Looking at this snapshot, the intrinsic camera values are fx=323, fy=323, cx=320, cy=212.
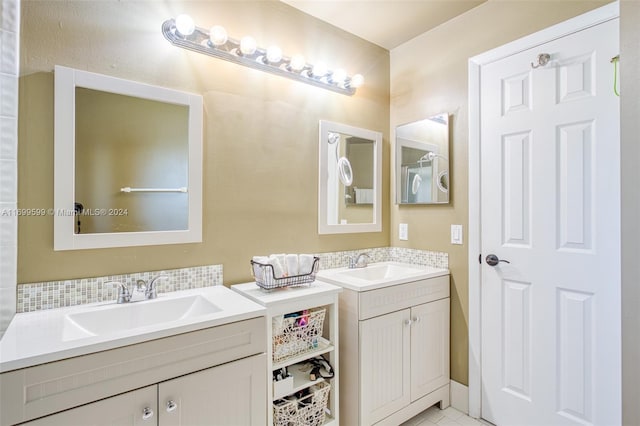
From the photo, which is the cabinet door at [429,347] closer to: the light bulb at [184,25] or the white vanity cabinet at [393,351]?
the white vanity cabinet at [393,351]

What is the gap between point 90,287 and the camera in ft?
4.57

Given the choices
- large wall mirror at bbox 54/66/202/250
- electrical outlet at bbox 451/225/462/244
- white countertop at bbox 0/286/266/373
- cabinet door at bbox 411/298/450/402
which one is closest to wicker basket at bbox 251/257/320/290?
white countertop at bbox 0/286/266/373

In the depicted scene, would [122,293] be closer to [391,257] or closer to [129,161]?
[129,161]

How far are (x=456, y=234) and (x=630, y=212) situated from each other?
104 cm

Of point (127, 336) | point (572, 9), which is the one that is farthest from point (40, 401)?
point (572, 9)

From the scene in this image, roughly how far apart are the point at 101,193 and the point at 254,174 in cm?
74

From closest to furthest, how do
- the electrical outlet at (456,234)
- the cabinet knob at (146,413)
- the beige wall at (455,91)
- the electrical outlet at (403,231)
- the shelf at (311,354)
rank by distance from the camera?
the cabinet knob at (146,413), the shelf at (311,354), the beige wall at (455,91), the electrical outlet at (456,234), the electrical outlet at (403,231)

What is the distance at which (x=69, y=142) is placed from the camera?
53.6 inches

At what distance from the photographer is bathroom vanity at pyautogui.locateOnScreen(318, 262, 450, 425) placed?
1.70 m

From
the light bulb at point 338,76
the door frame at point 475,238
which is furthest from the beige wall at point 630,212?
the light bulb at point 338,76

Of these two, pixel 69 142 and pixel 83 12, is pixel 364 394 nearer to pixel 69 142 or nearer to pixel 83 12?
pixel 69 142

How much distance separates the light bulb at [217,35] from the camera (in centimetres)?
160

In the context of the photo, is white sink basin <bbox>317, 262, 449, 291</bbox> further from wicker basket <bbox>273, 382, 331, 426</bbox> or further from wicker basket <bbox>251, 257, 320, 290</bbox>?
wicker basket <bbox>273, 382, 331, 426</bbox>

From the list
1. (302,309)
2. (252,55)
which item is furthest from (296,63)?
(302,309)
